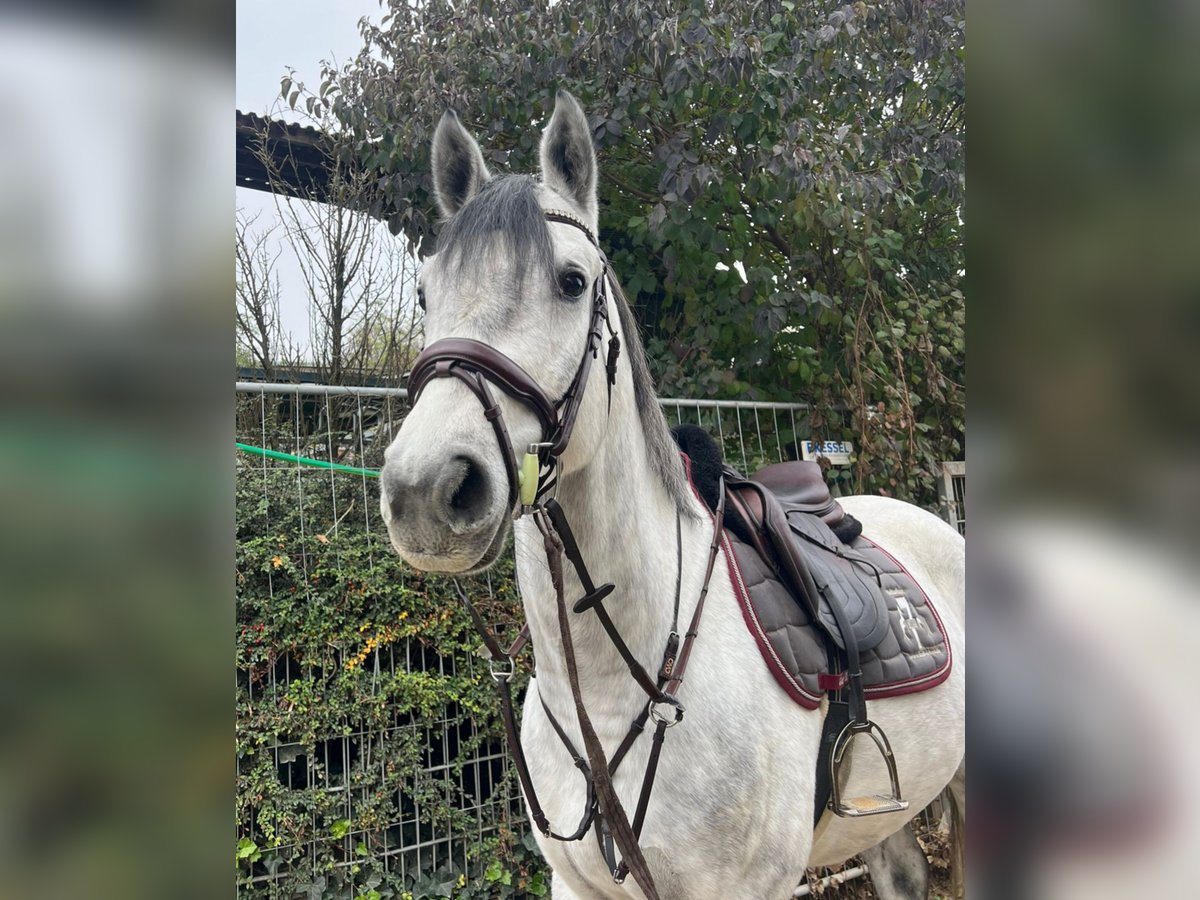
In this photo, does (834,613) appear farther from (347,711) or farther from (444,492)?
(347,711)

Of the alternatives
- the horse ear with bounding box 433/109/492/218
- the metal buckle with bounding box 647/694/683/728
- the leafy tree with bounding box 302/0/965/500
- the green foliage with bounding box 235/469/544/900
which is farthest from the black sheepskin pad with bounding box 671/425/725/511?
the leafy tree with bounding box 302/0/965/500

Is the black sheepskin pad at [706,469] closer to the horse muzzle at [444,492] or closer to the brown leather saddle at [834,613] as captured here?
the brown leather saddle at [834,613]

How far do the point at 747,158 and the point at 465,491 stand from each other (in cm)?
366

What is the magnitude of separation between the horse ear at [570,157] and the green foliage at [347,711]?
181 cm

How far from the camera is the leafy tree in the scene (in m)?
4.03

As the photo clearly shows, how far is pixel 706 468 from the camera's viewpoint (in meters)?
2.13

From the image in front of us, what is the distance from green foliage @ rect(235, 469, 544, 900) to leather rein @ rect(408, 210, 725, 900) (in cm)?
132

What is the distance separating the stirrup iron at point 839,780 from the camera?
189 cm

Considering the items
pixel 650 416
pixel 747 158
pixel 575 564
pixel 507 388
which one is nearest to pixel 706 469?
pixel 650 416

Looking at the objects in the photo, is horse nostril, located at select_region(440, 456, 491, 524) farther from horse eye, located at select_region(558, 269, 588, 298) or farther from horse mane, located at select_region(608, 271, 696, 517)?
horse mane, located at select_region(608, 271, 696, 517)
